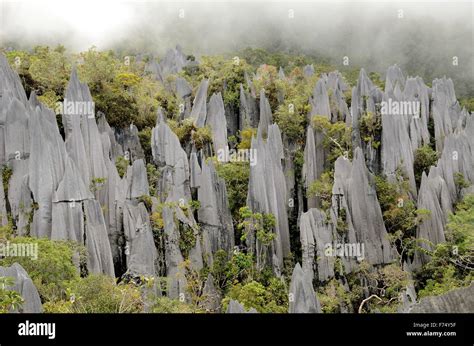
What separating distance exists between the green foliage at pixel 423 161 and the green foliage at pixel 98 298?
14.7 metres

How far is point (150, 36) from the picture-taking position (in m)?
46.6

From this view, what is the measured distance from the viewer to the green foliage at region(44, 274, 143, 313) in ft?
55.9

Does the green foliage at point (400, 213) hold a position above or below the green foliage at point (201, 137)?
below

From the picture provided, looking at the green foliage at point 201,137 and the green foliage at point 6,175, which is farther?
the green foliage at point 201,137

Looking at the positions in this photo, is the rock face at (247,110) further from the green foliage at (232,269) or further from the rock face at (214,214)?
the green foliage at (232,269)

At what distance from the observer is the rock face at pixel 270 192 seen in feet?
81.0

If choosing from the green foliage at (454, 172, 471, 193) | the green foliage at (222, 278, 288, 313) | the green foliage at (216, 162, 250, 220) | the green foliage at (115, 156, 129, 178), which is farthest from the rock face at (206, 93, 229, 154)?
the green foliage at (454, 172, 471, 193)

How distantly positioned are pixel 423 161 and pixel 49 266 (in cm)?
1664

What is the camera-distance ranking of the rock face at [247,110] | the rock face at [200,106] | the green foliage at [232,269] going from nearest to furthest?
the green foliage at [232,269] < the rock face at [200,106] < the rock face at [247,110]

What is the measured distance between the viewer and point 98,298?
17453 mm

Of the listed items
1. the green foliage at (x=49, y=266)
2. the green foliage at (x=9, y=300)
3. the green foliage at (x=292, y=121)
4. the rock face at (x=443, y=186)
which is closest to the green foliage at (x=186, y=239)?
the green foliage at (x=49, y=266)

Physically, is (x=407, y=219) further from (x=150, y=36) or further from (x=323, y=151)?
(x=150, y=36)
